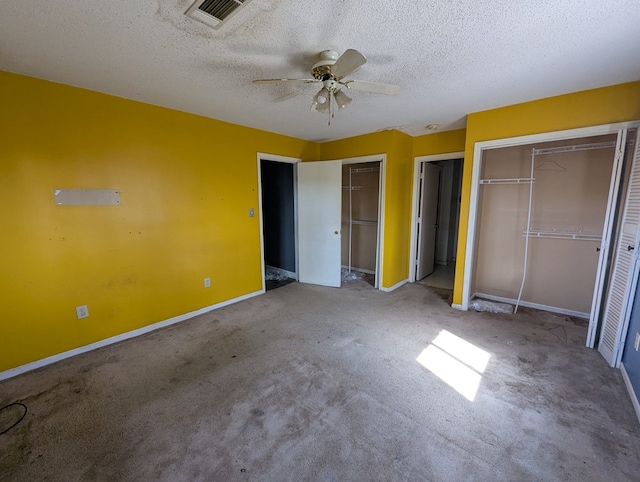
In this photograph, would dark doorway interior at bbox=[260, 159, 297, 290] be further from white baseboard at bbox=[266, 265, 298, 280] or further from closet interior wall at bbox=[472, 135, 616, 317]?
closet interior wall at bbox=[472, 135, 616, 317]

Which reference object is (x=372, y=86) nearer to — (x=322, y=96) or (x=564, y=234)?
(x=322, y=96)

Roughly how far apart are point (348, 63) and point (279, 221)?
3601 mm

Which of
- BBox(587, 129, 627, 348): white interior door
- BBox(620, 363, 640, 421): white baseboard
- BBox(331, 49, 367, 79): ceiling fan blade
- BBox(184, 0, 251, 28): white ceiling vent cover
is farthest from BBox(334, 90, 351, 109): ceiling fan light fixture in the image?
BBox(620, 363, 640, 421): white baseboard

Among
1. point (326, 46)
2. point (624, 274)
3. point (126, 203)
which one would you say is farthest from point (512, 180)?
point (126, 203)

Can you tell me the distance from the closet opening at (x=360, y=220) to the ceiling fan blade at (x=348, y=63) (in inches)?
119

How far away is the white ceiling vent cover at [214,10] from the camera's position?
1304 millimetres

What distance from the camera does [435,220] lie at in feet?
15.9

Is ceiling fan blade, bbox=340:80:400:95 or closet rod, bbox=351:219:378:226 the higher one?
ceiling fan blade, bbox=340:80:400:95

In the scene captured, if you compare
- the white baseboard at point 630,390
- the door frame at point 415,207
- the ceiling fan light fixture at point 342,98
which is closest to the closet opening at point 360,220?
the door frame at point 415,207

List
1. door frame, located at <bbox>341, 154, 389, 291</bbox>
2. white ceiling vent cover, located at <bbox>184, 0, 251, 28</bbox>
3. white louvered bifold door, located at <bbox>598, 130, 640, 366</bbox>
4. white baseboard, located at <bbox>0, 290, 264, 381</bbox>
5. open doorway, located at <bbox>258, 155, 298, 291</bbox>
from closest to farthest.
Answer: white ceiling vent cover, located at <bbox>184, 0, 251, 28</bbox> → white louvered bifold door, located at <bbox>598, 130, 640, 366</bbox> → white baseboard, located at <bbox>0, 290, 264, 381</bbox> → door frame, located at <bbox>341, 154, 389, 291</bbox> → open doorway, located at <bbox>258, 155, 298, 291</bbox>

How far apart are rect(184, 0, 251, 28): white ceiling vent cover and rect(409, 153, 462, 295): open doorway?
10.9 ft

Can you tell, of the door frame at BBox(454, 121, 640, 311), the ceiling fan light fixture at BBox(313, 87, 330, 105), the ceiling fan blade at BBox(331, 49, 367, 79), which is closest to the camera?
the ceiling fan blade at BBox(331, 49, 367, 79)

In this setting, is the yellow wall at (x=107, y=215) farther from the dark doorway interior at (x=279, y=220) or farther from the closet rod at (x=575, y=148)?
the closet rod at (x=575, y=148)

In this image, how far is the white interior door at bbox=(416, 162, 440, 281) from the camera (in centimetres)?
424
